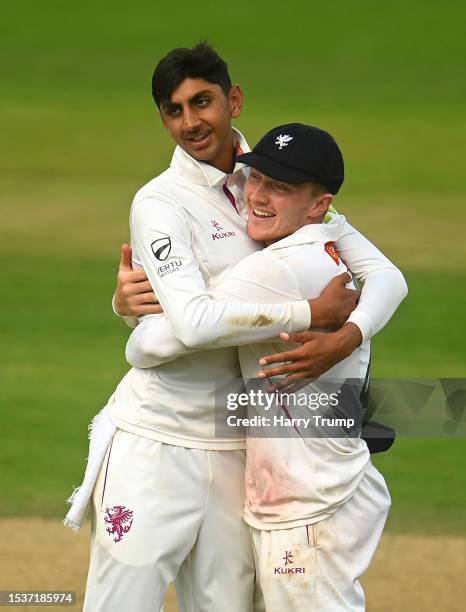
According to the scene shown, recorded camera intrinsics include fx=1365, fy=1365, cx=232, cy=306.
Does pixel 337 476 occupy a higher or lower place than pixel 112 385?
higher

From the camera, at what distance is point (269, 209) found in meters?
3.79

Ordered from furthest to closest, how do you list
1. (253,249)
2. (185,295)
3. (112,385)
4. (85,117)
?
(85,117), (112,385), (253,249), (185,295)

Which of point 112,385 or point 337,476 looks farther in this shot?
point 112,385

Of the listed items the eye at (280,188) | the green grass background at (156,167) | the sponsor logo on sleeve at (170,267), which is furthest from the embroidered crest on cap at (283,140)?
the green grass background at (156,167)

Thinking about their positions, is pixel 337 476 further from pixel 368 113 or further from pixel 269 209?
pixel 368 113

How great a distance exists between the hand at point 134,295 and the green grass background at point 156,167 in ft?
9.71

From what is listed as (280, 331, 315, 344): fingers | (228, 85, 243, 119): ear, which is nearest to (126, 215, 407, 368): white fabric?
(280, 331, 315, 344): fingers

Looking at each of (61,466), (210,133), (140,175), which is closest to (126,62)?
(140,175)

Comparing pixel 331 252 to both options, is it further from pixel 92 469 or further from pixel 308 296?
pixel 92 469

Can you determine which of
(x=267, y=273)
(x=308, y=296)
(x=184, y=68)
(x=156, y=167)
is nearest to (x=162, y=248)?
(x=267, y=273)

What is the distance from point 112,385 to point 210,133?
500 centimetres

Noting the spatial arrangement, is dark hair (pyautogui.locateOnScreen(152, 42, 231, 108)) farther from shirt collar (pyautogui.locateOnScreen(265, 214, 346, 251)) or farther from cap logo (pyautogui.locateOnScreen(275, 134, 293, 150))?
shirt collar (pyautogui.locateOnScreen(265, 214, 346, 251))

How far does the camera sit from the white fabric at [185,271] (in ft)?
12.1

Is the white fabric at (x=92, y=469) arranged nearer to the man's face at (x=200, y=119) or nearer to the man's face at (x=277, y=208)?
the man's face at (x=277, y=208)
